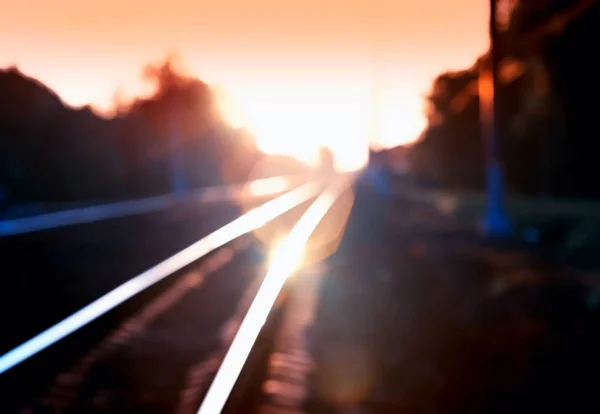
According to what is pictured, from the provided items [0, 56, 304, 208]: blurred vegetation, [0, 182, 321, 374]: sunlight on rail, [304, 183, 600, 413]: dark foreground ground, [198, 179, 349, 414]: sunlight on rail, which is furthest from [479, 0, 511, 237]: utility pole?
[0, 56, 304, 208]: blurred vegetation

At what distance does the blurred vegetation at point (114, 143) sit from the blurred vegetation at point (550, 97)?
615 inches

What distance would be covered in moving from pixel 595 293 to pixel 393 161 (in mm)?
74087

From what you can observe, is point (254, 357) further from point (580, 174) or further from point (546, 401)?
point (580, 174)

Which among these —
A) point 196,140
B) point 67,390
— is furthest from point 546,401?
point 196,140

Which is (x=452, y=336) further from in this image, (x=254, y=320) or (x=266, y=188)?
(x=266, y=188)

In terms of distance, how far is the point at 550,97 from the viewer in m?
33.8

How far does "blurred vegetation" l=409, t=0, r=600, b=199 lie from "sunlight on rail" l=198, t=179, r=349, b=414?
8418 mm

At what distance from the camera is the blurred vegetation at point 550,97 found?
31109 mm

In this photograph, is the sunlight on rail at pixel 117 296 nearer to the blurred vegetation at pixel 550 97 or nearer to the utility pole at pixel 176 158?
the blurred vegetation at pixel 550 97

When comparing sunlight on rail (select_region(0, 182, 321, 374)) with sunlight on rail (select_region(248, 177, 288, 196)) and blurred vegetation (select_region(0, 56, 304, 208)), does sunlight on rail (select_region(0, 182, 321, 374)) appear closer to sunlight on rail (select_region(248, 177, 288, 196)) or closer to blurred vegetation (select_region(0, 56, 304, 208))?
blurred vegetation (select_region(0, 56, 304, 208))

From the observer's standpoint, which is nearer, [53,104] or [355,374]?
[355,374]

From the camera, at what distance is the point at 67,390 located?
709cm

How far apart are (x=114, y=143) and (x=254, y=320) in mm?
42358

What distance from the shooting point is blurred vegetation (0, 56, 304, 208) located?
2883 cm
